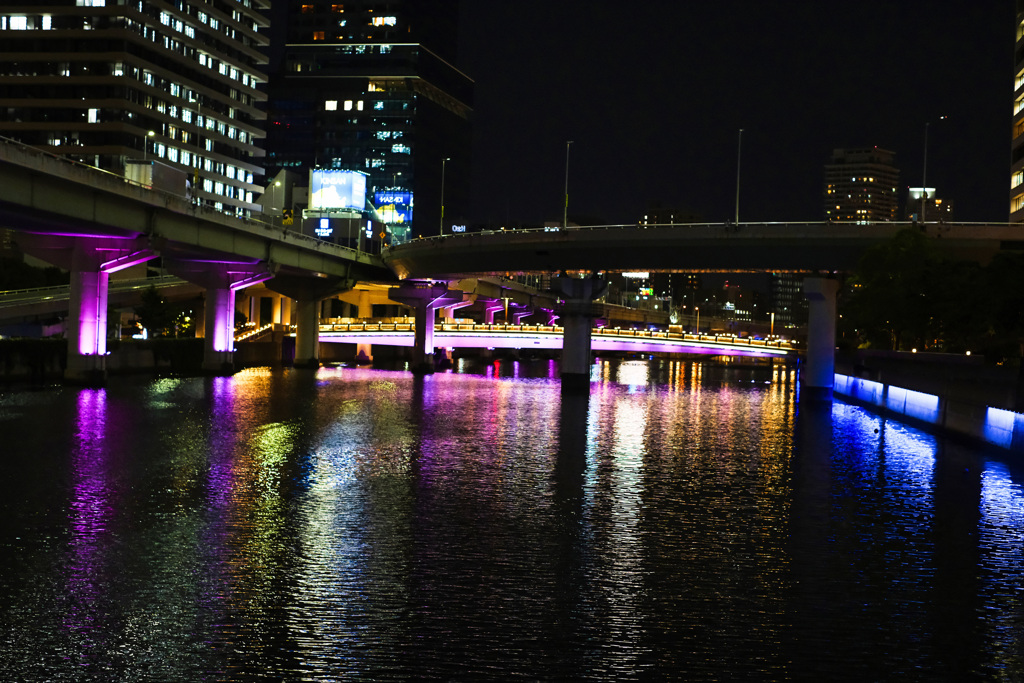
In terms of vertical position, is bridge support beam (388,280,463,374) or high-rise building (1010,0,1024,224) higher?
high-rise building (1010,0,1024,224)

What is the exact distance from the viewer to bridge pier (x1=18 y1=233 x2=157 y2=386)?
227ft

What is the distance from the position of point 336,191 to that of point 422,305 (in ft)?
136

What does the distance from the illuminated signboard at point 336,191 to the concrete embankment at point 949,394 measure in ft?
295

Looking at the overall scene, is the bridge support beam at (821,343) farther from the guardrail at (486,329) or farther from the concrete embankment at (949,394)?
the guardrail at (486,329)

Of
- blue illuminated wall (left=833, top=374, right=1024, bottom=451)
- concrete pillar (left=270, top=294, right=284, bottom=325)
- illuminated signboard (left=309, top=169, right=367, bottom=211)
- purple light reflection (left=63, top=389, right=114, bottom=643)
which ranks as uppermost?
illuminated signboard (left=309, top=169, right=367, bottom=211)

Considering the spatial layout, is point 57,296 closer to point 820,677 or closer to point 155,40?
point 155,40

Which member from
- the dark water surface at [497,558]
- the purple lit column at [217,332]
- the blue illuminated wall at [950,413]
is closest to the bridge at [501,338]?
the purple lit column at [217,332]

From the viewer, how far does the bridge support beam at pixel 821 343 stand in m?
77.1

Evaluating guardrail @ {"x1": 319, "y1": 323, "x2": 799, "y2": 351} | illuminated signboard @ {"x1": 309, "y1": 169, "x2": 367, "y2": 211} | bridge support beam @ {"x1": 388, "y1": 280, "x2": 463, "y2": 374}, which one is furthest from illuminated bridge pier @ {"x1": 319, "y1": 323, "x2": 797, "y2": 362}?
illuminated signboard @ {"x1": 309, "y1": 169, "x2": 367, "y2": 211}

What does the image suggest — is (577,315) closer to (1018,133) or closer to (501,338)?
(501,338)

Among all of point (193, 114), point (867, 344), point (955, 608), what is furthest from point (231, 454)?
point (193, 114)

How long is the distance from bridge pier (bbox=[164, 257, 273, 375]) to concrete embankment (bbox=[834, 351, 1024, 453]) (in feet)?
164

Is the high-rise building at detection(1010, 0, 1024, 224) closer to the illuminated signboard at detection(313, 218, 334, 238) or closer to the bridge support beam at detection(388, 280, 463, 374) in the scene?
the bridge support beam at detection(388, 280, 463, 374)

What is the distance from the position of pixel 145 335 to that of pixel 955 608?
357 ft
